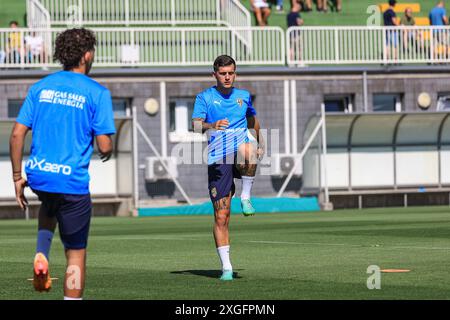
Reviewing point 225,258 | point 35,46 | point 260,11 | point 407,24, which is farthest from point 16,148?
point 407,24

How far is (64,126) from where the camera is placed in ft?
31.3

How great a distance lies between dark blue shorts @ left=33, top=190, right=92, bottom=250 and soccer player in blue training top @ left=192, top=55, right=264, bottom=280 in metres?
4.19

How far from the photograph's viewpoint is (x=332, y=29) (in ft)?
139

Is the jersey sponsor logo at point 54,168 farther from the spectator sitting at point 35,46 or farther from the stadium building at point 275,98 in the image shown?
the spectator sitting at point 35,46

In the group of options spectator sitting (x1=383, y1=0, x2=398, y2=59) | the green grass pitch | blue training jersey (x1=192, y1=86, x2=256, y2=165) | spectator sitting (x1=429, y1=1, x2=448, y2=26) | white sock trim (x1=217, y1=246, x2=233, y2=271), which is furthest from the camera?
spectator sitting (x1=429, y1=1, x2=448, y2=26)

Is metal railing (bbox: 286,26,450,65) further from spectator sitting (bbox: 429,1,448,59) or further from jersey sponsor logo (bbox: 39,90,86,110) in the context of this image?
jersey sponsor logo (bbox: 39,90,86,110)

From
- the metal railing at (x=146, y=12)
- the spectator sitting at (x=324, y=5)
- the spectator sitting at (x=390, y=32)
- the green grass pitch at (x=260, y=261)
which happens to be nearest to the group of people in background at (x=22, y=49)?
the metal railing at (x=146, y=12)

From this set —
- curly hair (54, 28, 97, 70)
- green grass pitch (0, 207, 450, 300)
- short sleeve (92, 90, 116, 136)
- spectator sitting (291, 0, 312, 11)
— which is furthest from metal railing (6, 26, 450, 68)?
short sleeve (92, 90, 116, 136)

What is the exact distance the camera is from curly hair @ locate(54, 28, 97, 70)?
9.62m

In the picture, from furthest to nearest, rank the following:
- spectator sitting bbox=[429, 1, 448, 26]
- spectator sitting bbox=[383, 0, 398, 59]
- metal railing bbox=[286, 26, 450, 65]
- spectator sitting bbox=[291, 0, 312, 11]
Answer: spectator sitting bbox=[291, 0, 312, 11]
spectator sitting bbox=[429, 1, 448, 26]
spectator sitting bbox=[383, 0, 398, 59]
metal railing bbox=[286, 26, 450, 65]

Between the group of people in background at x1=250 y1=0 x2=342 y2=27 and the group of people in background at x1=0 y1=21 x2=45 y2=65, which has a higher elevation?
the group of people in background at x1=250 y1=0 x2=342 y2=27

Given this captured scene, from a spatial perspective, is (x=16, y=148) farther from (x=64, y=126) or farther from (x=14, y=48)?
(x=14, y=48)

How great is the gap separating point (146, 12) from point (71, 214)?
113ft

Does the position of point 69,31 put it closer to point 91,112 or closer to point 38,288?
point 91,112
